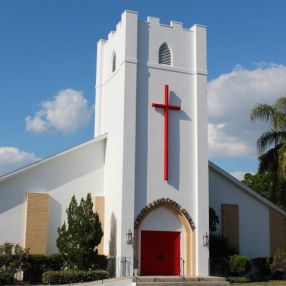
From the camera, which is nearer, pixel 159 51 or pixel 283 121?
pixel 159 51

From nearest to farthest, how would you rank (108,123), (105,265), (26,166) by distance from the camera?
1. (105,265)
2. (26,166)
3. (108,123)

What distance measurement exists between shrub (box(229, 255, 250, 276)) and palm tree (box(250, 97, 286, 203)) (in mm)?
5106

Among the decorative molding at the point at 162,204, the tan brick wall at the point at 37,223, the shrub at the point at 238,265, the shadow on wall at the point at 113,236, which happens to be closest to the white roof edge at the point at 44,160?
the tan brick wall at the point at 37,223

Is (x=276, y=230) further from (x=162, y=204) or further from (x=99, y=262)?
(x=99, y=262)

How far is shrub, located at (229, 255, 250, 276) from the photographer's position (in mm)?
29188

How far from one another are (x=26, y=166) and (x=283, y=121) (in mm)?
14378

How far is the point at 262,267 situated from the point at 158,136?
381 inches

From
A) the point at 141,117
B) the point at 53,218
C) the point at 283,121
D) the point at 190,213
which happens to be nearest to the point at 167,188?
the point at 190,213

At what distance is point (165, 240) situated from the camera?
1104 inches

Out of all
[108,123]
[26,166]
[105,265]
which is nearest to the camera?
[105,265]

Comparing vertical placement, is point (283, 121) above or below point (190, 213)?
above

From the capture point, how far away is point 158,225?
27.9 m

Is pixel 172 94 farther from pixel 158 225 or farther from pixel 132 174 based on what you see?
pixel 158 225

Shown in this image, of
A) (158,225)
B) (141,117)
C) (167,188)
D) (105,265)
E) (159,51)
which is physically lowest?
(105,265)
